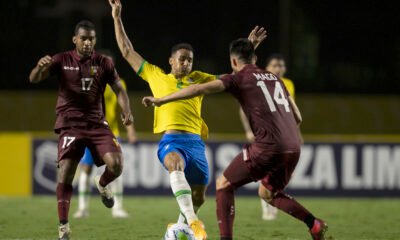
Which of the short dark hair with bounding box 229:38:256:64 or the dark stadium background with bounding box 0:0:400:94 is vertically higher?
the dark stadium background with bounding box 0:0:400:94

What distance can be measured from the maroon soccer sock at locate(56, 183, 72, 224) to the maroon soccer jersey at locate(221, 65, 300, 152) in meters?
2.23

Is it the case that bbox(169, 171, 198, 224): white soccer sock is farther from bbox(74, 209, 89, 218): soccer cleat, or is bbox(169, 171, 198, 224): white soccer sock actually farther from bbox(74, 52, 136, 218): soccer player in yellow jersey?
bbox(74, 209, 89, 218): soccer cleat

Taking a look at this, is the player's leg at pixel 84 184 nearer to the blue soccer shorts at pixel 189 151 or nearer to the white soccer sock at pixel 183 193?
the blue soccer shorts at pixel 189 151

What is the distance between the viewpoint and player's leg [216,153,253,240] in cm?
782

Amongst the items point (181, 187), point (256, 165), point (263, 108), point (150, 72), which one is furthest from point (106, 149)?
point (263, 108)

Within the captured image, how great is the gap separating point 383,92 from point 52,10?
7335 millimetres

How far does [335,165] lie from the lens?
1538cm

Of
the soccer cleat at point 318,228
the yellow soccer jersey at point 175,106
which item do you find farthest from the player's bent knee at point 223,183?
the yellow soccer jersey at point 175,106

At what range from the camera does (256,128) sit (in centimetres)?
791

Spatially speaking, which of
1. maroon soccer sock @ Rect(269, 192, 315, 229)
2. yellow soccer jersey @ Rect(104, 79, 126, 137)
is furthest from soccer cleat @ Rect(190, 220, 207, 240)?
yellow soccer jersey @ Rect(104, 79, 126, 137)

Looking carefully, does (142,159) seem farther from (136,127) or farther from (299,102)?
(299,102)

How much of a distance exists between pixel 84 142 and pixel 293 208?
7.66ft

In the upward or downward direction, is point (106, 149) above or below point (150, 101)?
below

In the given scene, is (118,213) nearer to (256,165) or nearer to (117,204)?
(117,204)
